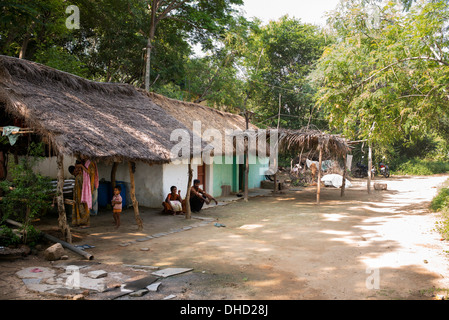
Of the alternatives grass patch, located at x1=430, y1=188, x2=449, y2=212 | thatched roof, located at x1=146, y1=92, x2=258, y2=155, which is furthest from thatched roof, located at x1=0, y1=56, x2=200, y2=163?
grass patch, located at x1=430, y1=188, x2=449, y2=212

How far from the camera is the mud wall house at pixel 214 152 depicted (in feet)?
39.6

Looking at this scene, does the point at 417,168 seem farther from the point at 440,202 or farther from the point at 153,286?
the point at 153,286

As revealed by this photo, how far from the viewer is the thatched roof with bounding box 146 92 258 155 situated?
39.0ft

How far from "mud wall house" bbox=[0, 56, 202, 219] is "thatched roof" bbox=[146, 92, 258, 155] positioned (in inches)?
31.5

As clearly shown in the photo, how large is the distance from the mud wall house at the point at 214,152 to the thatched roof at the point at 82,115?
1.78 metres

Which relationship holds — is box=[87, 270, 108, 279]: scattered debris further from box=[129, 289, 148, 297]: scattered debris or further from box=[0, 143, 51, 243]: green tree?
box=[0, 143, 51, 243]: green tree

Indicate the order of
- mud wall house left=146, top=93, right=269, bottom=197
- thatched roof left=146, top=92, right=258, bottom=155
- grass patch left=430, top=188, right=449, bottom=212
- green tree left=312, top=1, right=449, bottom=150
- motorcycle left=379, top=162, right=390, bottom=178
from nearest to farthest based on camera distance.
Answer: green tree left=312, top=1, right=449, bottom=150, grass patch left=430, top=188, right=449, bottom=212, thatched roof left=146, top=92, right=258, bottom=155, mud wall house left=146, top=93, right=269, bottom=197, motorcycle left=379, top=162, right=390, bottom=178

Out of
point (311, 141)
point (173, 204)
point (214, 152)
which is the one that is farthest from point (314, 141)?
point (173, 204)

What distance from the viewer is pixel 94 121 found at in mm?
7707

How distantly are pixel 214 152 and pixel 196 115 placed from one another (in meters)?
2.26

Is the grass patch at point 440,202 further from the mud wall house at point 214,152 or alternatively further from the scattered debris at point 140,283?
the scattered debris at point 140,283
